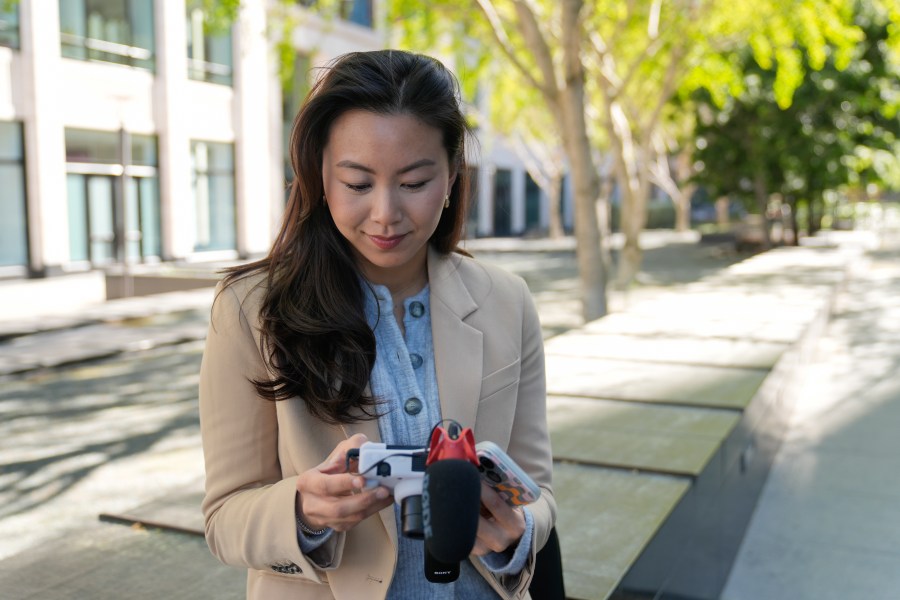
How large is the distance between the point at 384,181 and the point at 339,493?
565 mm

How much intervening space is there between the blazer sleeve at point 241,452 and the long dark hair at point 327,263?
4 cm

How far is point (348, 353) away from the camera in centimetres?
190

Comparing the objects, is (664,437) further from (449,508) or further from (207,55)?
(207,55)

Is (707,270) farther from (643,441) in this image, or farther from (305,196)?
(305,196)

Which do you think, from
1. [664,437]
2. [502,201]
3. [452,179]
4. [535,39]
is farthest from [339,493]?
[502,201]

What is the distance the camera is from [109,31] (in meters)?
23.4

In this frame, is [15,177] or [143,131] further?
→ [143,131]

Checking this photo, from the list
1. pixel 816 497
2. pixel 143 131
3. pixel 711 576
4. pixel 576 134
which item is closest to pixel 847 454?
pixel 816 497

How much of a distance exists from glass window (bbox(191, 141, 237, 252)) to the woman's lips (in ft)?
85.8

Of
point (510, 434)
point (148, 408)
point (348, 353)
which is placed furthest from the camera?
point (148, 408)

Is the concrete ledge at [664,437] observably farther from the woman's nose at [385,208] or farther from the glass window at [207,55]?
the glass window at [207,55]

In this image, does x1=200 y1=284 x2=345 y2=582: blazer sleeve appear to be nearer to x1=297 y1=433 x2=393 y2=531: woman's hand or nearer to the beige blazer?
the beige blazer

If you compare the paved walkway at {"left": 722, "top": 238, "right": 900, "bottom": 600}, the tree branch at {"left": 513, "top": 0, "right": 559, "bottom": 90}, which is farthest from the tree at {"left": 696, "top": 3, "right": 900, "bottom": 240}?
the paved walkway at {"left": 722, "top": 238, "right": 900, "bottom": 600}

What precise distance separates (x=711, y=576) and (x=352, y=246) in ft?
10.7
